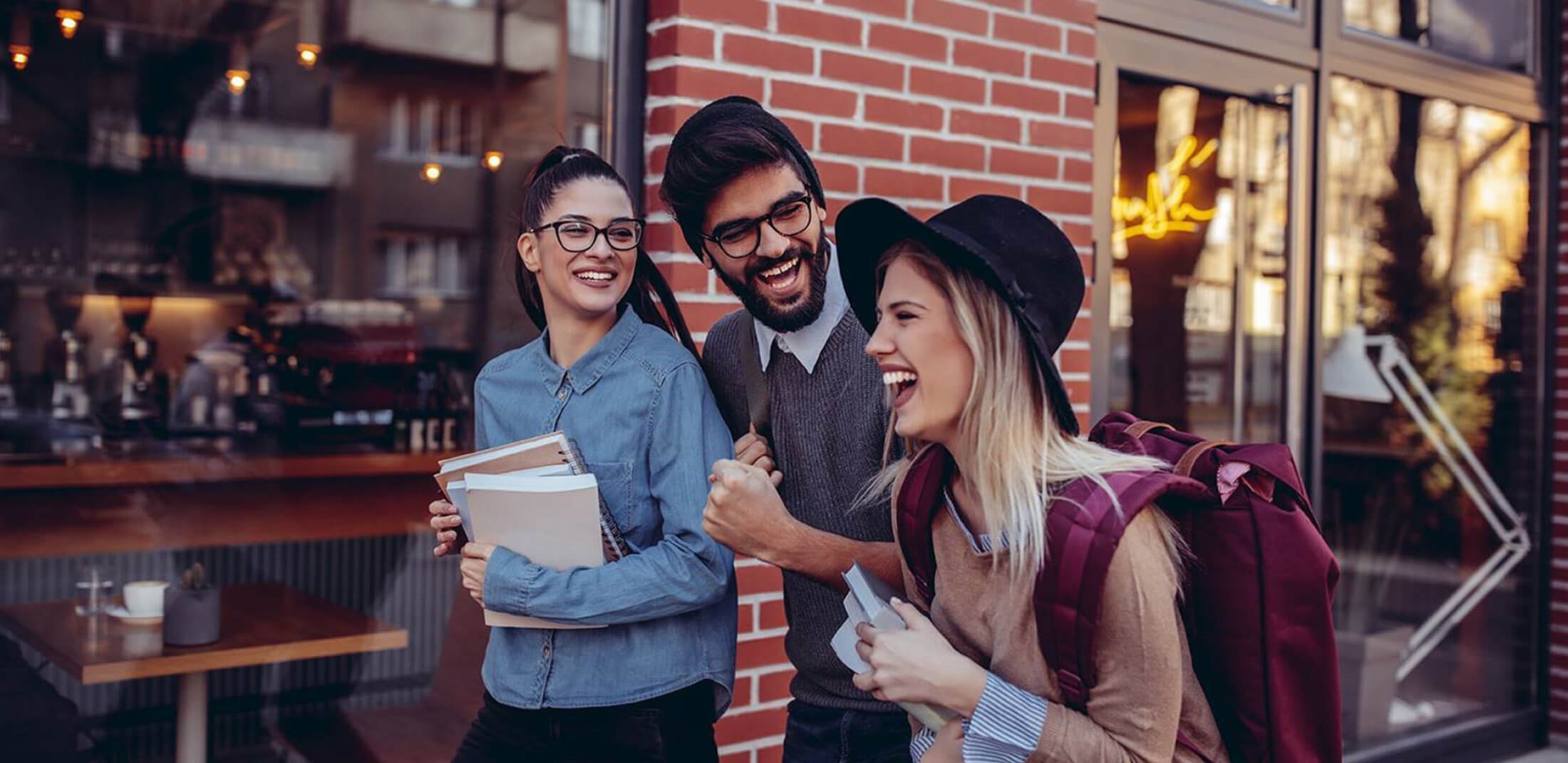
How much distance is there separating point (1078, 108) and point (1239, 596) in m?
2.46

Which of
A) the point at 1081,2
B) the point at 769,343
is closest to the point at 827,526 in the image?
the point at 769,343

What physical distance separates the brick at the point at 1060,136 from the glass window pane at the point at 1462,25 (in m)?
1.73

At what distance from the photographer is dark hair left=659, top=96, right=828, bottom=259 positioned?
2.12m

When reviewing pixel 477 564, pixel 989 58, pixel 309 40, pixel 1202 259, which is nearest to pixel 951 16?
pixel 989 58

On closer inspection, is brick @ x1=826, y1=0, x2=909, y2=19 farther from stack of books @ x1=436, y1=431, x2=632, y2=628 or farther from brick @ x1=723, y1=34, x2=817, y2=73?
stack of books @ x1=436, y1=431, x2=632, y2=628

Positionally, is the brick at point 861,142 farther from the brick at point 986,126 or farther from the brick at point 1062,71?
the brick at point 1062,71

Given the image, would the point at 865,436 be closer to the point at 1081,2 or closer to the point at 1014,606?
the point at 1014,606

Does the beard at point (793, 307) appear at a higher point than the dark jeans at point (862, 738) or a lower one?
higher

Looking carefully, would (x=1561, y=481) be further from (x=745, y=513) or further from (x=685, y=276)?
(x=745, y=513)

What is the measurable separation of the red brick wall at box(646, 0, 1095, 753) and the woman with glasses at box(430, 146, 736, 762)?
0.91 m

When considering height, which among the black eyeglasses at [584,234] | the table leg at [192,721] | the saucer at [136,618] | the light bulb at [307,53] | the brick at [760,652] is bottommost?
the table leg at [192,721]

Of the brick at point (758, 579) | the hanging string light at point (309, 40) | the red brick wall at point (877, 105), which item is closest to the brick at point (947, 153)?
the red brick wall at point (877, 105)

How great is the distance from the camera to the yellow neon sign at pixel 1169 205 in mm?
4312

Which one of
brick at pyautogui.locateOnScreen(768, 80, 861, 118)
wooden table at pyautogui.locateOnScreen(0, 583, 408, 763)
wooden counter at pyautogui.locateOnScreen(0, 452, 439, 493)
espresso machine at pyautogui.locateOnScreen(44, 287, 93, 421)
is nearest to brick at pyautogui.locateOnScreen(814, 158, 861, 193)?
brick at pyautogui.locateOnScreen(768, 80, 861, 118)
